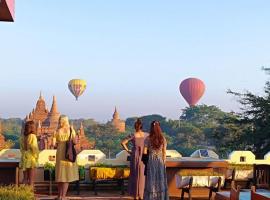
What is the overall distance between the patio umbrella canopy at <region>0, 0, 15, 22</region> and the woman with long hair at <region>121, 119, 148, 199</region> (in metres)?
3.35

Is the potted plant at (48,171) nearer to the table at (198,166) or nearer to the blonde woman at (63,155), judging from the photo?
the table at (198,166)

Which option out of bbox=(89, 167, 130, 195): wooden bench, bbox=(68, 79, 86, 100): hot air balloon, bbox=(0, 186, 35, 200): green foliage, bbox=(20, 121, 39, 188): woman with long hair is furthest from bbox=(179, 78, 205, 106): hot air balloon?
bbox=(0, 186, 35, 200): green foliage

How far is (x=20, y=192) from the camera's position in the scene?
403 centimetres

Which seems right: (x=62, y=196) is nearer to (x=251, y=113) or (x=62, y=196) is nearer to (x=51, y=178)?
(x=51, y=178)

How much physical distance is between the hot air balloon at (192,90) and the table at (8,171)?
203 ft

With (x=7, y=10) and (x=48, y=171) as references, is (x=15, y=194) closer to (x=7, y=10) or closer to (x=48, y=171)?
(x=7, y=10)

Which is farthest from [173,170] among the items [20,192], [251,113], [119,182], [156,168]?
[251,113]

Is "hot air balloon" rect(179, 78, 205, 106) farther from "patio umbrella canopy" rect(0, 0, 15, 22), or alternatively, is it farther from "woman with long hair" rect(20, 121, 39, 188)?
"patio umbrella canopy" rect(0, 0, 15, 22)

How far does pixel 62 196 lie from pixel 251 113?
15.8 m

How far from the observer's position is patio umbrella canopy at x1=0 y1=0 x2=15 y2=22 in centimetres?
462

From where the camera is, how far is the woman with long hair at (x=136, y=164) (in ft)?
26.3

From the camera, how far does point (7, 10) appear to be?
4.81 m

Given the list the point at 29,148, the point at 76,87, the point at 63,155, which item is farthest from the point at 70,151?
the point at 76,87

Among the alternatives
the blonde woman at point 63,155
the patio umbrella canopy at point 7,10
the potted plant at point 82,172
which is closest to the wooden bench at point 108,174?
the potted plant at point 82,172
